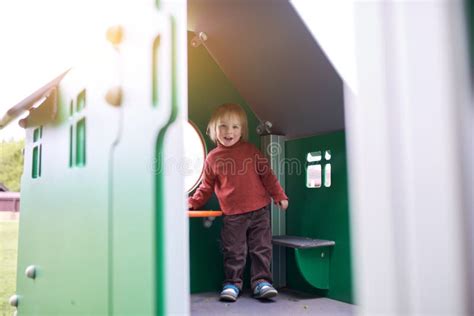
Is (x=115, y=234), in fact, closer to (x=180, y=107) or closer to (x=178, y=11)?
(x=180, y=107)

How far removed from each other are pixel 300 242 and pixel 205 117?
27.0 inches

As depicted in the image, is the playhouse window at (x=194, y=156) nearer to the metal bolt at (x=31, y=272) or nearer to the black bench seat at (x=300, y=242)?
the black bench seat at (x=300, y=242)

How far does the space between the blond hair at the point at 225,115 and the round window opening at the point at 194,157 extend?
54mm

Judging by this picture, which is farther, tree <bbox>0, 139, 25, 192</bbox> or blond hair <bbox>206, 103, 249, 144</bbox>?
tree <bbox>0, 139, 25, 192</bbox>

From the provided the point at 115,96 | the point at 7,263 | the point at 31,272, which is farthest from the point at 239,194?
the point at 7,263

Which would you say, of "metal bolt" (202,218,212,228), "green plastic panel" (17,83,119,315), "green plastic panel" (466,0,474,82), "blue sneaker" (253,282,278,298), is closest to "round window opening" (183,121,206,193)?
"metal bolt" (202,218,212,228)

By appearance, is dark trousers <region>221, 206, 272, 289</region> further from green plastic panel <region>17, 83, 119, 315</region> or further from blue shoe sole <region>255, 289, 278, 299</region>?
green plastic panel <region>17, 83, 119, 315</region>

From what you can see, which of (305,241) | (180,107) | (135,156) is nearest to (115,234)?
(135,156)

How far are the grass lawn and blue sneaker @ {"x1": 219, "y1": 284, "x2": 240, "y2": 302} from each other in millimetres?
1187

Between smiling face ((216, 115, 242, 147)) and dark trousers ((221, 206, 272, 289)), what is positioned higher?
smiling face ((216, 115, 242, 147))

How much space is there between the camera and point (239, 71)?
189cm

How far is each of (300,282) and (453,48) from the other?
155cm

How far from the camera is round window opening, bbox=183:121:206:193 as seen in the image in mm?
1920

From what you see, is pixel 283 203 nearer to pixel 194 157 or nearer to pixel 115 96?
pixel 194 157
